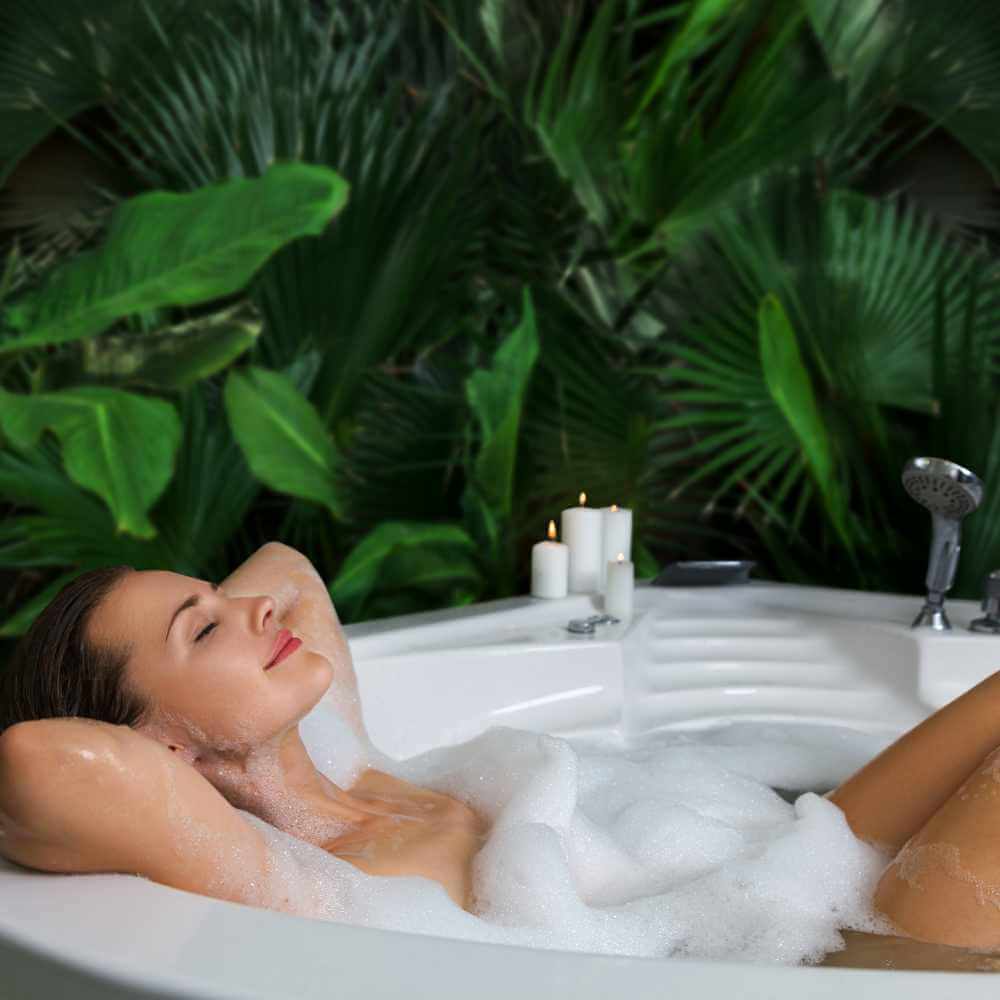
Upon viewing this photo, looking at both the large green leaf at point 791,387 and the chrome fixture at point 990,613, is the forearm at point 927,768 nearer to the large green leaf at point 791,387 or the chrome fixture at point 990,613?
the chrome fixture at point 990,613

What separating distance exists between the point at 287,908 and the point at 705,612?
4.41 ft

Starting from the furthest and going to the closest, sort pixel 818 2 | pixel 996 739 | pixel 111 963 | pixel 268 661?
pixel 818 2 → pixel 996 739 → pixel 268 661 → pixel 111 963

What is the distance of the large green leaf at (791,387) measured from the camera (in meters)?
2.30

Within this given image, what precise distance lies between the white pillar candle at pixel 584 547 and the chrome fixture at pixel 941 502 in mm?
517

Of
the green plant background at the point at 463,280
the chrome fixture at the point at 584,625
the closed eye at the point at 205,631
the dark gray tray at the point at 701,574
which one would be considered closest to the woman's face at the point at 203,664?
the closed eye at the point at 205,631

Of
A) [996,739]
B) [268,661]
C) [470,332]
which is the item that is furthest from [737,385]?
[268,661]

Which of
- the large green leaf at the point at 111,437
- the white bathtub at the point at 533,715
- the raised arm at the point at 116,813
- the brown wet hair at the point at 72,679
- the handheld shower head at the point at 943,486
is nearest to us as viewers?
the white bathtub at the point at 533,715

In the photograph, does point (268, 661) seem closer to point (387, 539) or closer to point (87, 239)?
point (387, 539)

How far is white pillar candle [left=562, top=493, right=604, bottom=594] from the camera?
2.26 m

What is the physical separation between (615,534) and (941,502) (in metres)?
0.54

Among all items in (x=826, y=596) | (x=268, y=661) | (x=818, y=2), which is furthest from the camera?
(x=818, y=2)

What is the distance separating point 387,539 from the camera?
2566mm

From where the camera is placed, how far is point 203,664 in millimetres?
1152

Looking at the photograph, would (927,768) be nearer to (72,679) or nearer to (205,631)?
(205,631)
